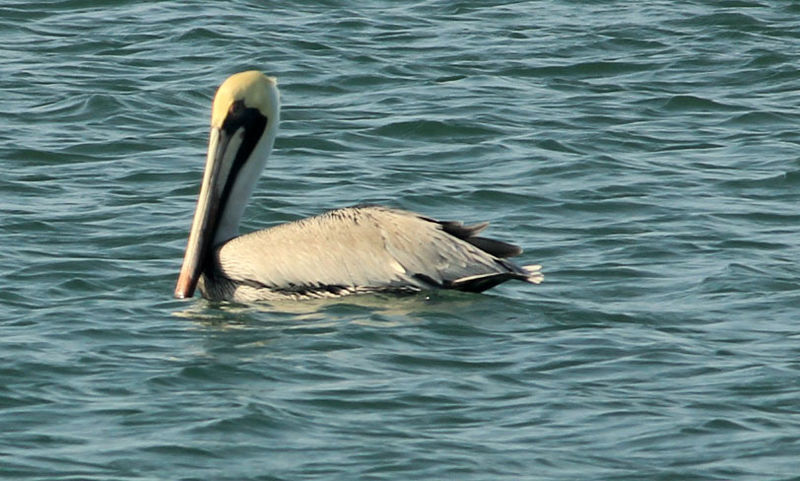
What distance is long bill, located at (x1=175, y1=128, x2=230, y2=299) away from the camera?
295 inches

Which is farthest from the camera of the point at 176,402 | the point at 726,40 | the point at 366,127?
the point at 726,40

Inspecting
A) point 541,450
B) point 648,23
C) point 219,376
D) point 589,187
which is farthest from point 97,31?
point 541,450

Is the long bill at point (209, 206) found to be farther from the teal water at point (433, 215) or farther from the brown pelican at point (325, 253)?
the teal water at point (433, 215)

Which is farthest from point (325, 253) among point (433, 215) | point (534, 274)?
point (433, 215)

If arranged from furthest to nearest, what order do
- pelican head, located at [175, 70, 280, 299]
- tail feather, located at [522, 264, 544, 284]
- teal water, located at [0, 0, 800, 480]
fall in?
1. pelican head, located at [175, 70, 280, 299]
2. tail feather, located at [522, 264, 544, 284]
3. teal water, located at [0, 0, 800, 480]

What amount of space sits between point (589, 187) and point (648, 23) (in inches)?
158

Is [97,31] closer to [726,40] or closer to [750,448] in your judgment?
[726,40]

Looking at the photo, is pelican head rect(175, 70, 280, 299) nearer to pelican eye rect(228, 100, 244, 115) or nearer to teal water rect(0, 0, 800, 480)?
pelican eye rect(228, 100, 244, 115)

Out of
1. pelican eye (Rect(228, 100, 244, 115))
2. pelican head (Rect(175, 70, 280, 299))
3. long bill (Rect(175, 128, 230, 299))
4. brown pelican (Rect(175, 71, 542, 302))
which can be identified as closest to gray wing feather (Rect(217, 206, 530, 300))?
brown pelican (Rect(175, 71, 542, 302))

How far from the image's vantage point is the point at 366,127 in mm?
10359

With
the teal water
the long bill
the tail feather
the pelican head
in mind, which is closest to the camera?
the teal water

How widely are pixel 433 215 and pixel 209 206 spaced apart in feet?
4.57

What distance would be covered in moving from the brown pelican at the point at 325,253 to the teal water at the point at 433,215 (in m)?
0.13

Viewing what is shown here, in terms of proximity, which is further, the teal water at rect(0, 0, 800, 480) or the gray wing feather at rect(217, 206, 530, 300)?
the gray wing feather at rect(217, 206, 530, 300)
